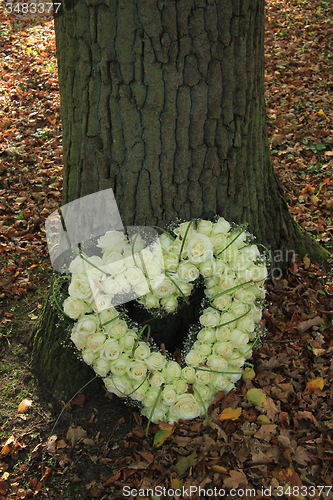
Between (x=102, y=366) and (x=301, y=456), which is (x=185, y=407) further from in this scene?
(x=301, y=456)

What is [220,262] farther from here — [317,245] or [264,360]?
[317,245]

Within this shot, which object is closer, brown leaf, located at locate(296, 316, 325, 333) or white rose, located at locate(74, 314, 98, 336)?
white rose, located at locate(74, 314, 98, 336)

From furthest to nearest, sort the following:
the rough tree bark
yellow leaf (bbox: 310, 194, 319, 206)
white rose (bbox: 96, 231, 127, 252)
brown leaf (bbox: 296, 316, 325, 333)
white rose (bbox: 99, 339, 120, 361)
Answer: yellow leaf (bbox: 310, 194, 319, 206), brown leaf (bbox: 296, 316, 325, 333), white rose (bbox: 96, 231, 127, 252), white rose (bbox: 99, 339, 120, 361), the rough tree bark

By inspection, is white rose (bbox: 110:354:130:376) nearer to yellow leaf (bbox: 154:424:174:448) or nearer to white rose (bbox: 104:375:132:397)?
white rose (bbox: 104:375:132:397)

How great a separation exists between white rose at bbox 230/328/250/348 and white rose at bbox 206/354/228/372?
0.38 feet

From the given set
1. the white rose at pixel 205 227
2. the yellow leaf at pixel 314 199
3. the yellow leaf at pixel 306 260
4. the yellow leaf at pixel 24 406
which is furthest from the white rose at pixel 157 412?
the yellow leaf at pixel 314 199

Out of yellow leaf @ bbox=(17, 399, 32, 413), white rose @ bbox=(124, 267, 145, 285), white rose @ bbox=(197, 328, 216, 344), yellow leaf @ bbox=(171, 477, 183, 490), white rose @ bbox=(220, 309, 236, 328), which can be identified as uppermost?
white rose @ bbox=(124, 267, 145, 285)

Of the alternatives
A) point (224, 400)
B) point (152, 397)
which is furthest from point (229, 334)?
point (152, 397)

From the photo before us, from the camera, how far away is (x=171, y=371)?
199cm

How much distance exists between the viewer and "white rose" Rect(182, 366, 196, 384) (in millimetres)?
1991

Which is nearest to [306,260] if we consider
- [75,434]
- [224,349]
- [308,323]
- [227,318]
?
[308,323]

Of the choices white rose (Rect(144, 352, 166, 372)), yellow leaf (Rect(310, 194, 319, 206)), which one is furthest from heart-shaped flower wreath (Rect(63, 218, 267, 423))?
yellow leaf (Rect(310, 194, 319, 206))

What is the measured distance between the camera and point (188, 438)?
194 centimetres

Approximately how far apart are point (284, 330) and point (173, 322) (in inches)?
30.7
